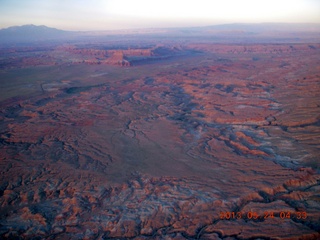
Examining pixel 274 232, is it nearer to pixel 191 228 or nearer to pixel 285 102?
pixel 191 228

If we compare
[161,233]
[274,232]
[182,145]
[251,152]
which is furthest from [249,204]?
[182,145]
